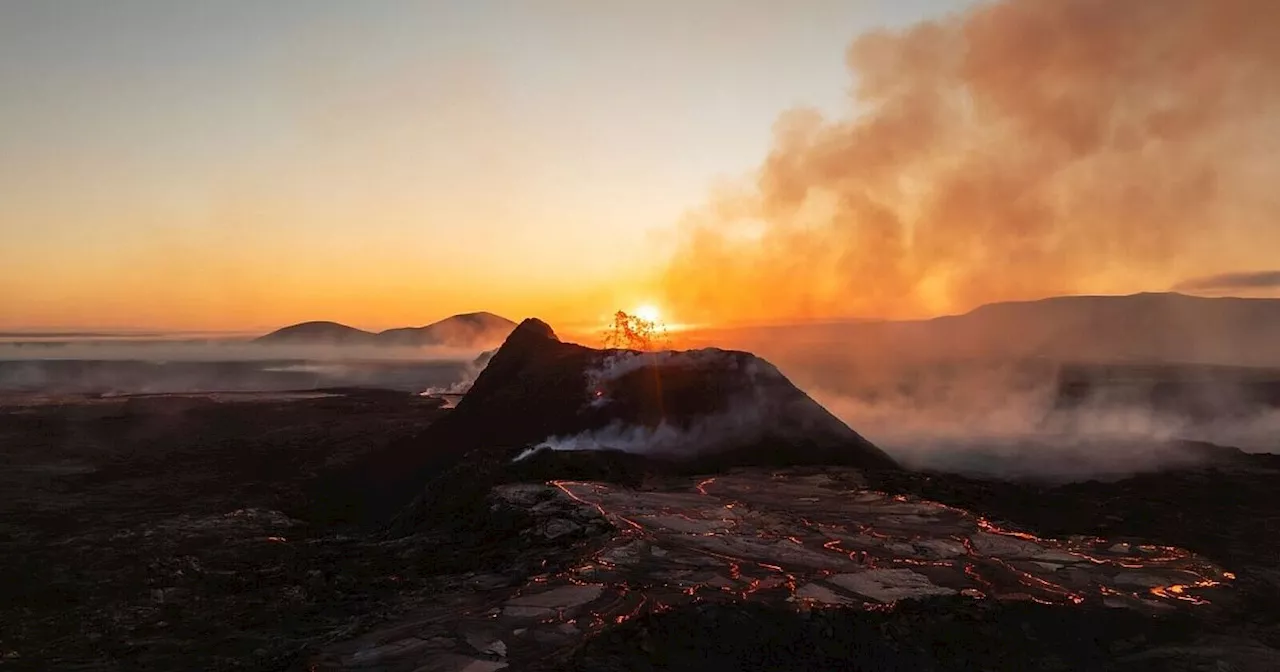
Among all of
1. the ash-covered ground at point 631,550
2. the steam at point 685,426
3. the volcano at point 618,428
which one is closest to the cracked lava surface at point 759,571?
the ash-covered ground at point 631,550

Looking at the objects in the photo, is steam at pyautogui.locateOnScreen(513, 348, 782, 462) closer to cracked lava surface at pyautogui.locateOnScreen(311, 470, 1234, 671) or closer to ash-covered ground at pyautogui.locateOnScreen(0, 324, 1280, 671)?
ash-covered ground at pyautogui.locateOnScreen(0, 324, 1280, 671)

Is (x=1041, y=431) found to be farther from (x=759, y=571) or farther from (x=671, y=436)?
(x=759, y=571)

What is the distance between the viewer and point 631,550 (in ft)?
49.2

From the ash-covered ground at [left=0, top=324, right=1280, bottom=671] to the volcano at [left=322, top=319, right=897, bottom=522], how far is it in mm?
119

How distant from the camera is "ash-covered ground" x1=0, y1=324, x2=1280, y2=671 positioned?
36.1 ft

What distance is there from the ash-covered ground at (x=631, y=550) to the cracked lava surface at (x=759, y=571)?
0.26 feet

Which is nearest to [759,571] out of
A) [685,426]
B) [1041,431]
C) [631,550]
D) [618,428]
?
[631,550]

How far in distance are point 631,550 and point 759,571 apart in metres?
2.67

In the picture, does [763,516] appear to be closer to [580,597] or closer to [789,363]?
[580,597]

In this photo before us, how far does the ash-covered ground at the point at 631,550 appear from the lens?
11016 mm

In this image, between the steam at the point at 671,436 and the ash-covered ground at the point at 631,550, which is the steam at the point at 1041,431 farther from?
the steam at the point at 671,436

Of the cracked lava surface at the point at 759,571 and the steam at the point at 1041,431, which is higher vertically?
the steam at the point at 1041,431

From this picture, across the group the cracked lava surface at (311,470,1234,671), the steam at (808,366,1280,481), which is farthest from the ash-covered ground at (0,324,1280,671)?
the steam at (808,366,1280,481)

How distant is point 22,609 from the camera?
50.0ft
